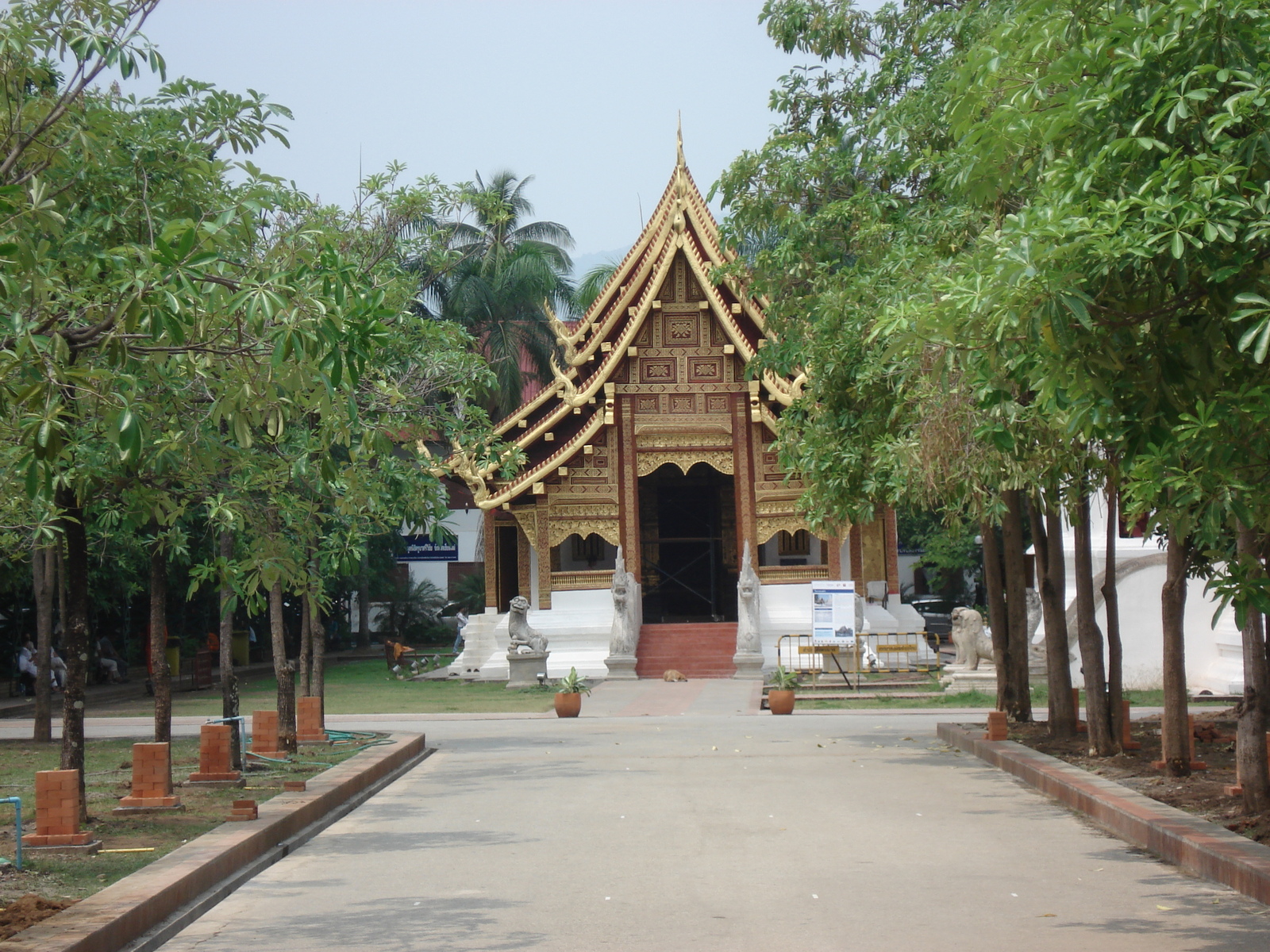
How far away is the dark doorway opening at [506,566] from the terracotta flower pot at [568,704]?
40.1 feet

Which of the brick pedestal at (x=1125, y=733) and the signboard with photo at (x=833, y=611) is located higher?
the signboard with photo at (x=833, y=611)

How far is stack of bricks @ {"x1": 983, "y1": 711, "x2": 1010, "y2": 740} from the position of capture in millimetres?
14086

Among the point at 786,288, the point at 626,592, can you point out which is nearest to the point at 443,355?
the point at 786,288

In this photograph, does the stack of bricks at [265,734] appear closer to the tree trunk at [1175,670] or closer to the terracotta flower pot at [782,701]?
the tree trunk at [1175,670]

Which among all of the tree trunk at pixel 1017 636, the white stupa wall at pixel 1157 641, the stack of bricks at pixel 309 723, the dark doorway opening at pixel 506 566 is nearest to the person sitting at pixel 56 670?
the dark doorway opening at pixel 506 566

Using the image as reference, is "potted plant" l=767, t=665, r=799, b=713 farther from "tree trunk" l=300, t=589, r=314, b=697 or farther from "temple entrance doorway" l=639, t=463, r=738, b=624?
"temple entrance doorway" l=639, t=463, r=738, b=624

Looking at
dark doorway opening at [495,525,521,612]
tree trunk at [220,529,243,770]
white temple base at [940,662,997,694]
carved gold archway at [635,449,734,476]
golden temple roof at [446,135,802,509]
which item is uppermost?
golden temple roof at [446,135,802,509]

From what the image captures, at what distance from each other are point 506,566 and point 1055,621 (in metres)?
21.7

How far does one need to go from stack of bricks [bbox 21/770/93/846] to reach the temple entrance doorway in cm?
Result: 2536

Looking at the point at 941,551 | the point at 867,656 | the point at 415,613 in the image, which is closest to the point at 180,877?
the point at 867,656

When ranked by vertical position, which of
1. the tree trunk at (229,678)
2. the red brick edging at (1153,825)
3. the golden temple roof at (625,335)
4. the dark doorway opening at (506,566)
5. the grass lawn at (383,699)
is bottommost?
the grass lawn at (383,699)

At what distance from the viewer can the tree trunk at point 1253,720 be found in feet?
28.6

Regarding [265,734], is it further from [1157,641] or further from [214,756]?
[1157,641]

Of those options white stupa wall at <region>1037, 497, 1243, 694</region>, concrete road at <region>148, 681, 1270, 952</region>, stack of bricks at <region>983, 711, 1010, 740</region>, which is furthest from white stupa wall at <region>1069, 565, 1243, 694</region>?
concrete road at <region>148, 681, 1270, 952</region>
